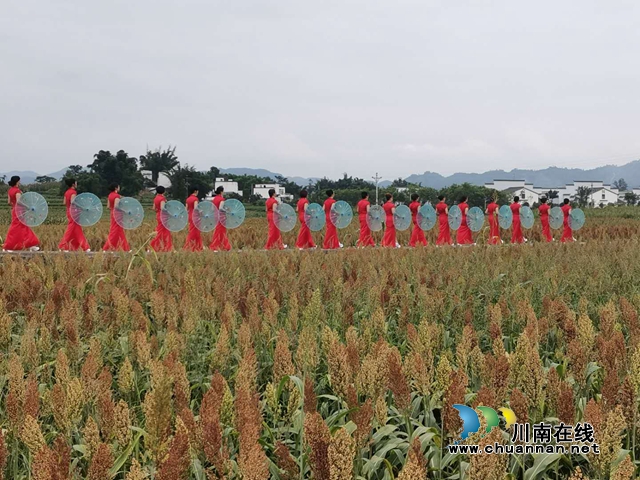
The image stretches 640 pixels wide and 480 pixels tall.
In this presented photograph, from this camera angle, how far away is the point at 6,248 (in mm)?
10234

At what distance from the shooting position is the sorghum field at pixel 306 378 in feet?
5.18

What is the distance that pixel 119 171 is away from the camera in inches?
1602

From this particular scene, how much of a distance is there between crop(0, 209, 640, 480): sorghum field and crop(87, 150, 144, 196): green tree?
119ft

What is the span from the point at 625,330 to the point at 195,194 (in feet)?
30.8

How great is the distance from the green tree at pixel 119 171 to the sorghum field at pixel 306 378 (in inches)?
1425

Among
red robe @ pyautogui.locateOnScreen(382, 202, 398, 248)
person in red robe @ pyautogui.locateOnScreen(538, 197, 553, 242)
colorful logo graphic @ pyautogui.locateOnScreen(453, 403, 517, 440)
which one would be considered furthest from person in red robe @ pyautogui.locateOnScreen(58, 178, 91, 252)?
person in red robe @ pyautogui.locateOnScreen(538, 197, 553, 242)

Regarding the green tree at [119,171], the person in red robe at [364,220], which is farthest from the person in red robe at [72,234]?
the green tree at [119,171]

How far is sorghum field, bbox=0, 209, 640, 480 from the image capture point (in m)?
1.58

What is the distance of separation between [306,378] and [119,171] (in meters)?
41.3

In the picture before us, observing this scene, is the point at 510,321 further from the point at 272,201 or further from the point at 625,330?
the point at 272,201

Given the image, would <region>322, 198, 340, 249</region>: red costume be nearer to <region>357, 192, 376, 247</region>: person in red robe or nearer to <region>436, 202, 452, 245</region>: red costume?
<region>357, 192, 376, 247</region>: person in red robe

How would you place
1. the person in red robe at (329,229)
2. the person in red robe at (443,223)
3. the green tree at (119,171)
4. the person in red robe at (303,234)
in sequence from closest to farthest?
the person in red robe at (303,234) < the person in red robe at (329,229) < the person in red robe at (443,223) < the green tree at (119,171)

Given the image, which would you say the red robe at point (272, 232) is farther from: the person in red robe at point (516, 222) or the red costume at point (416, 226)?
the person in red robe at point (516, 222)

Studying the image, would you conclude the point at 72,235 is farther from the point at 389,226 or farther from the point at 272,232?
the point at 389,226
